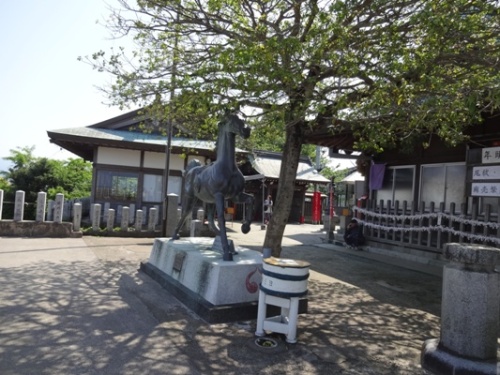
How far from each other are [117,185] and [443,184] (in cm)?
1354

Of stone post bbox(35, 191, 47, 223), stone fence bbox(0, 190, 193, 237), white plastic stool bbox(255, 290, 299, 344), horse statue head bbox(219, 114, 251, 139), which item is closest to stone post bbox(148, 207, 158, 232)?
stone fence bbox(0, 190, 193, 237)

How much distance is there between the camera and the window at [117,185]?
55.1 ft

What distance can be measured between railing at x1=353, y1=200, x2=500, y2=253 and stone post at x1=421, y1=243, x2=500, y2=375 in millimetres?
6093

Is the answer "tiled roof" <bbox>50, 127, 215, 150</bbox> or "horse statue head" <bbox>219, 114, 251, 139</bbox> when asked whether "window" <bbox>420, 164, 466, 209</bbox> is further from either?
"tiled roof" <bbox>50, 127, 215, 150</bbox>

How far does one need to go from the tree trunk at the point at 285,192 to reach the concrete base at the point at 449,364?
150 inches

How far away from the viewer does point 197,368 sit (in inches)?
146

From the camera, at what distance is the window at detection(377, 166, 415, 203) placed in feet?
42.3

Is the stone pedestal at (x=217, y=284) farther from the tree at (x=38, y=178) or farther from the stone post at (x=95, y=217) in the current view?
the tree at (x=38, y=178)

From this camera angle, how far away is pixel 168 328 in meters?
4.74

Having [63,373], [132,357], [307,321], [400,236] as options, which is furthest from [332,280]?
[63,373]

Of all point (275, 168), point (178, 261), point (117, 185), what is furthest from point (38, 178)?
point (178, 261)

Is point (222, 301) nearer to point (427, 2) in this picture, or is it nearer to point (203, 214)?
point (427, 2)

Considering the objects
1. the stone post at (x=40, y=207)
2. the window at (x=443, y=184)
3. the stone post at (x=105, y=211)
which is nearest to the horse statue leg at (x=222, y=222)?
the window at (x=443, y=184)

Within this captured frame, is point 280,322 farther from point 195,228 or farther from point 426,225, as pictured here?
point 195,228
